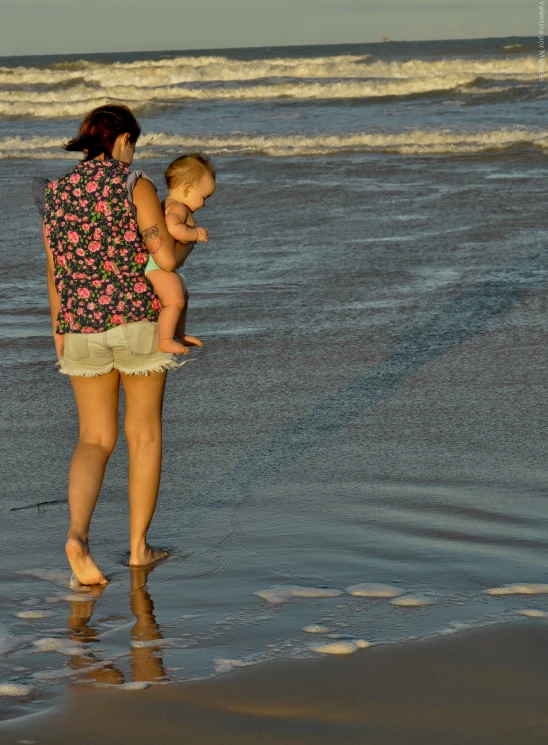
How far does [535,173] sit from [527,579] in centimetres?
1138

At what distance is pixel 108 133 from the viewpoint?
3645mm

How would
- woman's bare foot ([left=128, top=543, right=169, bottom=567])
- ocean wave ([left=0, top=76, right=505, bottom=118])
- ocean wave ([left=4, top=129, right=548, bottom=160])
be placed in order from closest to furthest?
woman's bare foot ([left=128, top=543, right=169, bottom=567]) → ocean wave ([left=4, top=129, right=548, bottom=160]) → ocean wave ([left=0, top=76, right=505, bottom=118])

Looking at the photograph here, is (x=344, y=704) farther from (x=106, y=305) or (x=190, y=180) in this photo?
(x=190, y=180)

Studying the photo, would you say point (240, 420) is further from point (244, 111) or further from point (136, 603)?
point (244, 111)

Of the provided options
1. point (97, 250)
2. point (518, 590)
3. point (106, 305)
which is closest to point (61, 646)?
point (106, 305)

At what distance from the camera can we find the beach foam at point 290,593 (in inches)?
137

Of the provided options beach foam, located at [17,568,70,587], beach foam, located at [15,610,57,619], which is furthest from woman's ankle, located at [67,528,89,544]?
beach foam, located at [15,610,57,619]

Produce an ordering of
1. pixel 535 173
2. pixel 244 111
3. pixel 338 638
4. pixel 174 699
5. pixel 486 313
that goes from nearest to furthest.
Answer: pixel 174 699 < pixel 338 638 < pixel 486 313 < pixel 535 173 < pixel 244 111

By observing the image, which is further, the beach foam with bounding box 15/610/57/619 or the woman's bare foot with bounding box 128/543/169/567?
the woman's bare foot with bounding box 128/543/169/567

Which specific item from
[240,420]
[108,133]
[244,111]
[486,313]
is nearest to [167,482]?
[240,420]

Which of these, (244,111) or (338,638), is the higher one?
(244,111)

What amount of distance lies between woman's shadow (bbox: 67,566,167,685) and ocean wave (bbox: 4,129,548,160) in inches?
547

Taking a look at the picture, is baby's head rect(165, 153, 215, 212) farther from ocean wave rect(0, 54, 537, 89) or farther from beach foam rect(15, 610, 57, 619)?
ocean wave rect(0, 54, 537, 89)

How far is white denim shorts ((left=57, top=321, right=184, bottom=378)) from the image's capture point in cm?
371
